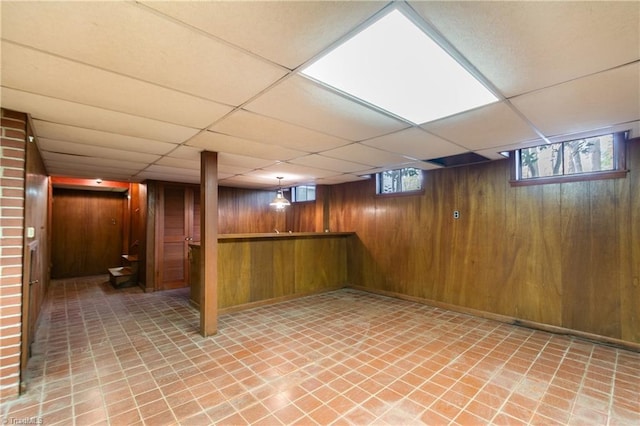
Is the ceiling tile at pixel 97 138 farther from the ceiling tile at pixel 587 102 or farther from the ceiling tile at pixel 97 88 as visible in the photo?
the ceiling tile at pixel 587 102

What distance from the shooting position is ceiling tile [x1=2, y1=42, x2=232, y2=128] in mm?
1670

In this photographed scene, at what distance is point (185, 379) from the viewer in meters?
2.62

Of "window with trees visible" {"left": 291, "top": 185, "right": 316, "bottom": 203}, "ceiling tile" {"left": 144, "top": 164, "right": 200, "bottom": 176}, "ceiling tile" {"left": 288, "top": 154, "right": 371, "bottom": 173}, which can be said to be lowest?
"window with trees visible" {"left": 291, "top": 185, "right": 316, "bottom": 203}

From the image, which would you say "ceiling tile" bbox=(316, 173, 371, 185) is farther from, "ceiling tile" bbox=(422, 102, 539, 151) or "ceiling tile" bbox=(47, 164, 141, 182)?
"ceiling tile" bbox=(47, 164, 141, 182)

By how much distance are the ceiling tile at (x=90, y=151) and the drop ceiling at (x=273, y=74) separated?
0.14 ft

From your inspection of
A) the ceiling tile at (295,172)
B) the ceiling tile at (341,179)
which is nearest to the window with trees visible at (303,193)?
the ceiling tile at (341,179)

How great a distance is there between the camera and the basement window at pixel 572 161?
3.38 metres

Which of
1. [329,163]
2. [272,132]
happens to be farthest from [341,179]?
[272,132]

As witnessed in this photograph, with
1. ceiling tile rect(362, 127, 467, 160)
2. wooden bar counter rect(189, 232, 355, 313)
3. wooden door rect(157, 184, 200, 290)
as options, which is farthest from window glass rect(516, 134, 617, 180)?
wooden door rect(157, 184, 200, 290)

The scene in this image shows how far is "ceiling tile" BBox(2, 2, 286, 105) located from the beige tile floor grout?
2410 mm

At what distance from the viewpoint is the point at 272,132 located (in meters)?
2.95

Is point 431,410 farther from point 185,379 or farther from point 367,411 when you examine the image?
point 185,379

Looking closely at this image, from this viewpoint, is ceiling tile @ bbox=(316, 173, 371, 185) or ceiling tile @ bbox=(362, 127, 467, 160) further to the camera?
ceiling tile @ bbox=(316, 173, 371, 185)

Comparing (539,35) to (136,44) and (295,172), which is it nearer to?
(136,44)
